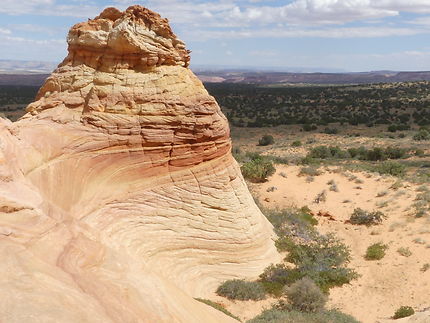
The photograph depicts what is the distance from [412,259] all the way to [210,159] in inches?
293

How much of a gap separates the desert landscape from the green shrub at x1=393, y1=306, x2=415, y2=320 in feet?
0.08

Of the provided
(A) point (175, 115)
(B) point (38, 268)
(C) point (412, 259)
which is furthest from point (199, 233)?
(C) point (412, 259)

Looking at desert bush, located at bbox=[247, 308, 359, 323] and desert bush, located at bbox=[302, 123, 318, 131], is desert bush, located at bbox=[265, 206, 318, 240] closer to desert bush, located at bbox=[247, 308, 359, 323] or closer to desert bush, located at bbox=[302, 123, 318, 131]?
desert bush, located at bbox=[247, 308, 359, 323]

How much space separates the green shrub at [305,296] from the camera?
10188mm

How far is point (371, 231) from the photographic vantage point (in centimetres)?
1542

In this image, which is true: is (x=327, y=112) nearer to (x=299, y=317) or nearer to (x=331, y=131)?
(x=331, y=131)

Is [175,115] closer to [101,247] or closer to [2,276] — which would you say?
[101,247]

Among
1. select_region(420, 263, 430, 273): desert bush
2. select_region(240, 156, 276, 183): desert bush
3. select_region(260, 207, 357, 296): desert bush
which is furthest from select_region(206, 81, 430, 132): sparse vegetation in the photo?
select_region(420, 263, 430, 273): desert bush

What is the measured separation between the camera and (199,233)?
33.9 ft

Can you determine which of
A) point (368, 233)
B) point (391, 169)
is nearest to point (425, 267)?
point (368, 233)

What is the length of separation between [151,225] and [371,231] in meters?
9.49

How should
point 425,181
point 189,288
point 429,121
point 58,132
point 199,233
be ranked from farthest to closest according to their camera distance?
point 429,121, point 425,181, point 199,233, point 189,288, point 58,132

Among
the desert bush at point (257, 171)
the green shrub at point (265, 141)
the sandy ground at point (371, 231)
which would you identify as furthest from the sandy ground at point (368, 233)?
the green shrub at point (265, 141)

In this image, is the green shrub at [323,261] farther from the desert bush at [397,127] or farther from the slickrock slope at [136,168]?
the desert bush at [397,127]
